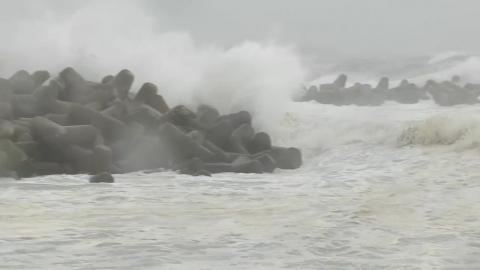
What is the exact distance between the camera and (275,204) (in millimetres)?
5633

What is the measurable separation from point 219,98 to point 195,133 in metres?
2.80

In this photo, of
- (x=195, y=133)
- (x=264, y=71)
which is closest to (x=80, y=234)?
(x=195, y=133)

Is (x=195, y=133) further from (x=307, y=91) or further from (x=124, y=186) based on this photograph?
(x=307, y=91)

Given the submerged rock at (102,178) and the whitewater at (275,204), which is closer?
the whitewater at (275,204)

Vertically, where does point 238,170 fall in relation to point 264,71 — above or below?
below

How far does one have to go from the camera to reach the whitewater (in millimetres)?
4062

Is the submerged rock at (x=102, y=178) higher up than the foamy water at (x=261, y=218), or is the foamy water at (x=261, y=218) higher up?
the submerged rock at (x=102, y=178)

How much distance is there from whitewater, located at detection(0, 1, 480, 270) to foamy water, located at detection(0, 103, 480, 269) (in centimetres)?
1

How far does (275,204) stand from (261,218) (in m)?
0.58

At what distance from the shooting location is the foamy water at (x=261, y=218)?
13.1ft

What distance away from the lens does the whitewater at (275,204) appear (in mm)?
4062

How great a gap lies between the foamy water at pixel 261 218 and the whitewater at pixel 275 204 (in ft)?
0.04

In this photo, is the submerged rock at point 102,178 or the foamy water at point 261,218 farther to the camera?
the submerged rock at point 102,178

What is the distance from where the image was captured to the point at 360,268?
3846mm
